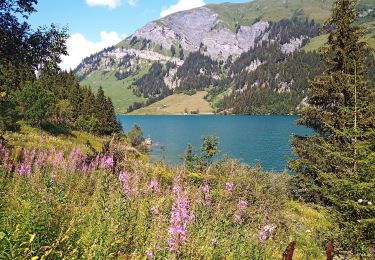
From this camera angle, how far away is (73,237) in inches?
190

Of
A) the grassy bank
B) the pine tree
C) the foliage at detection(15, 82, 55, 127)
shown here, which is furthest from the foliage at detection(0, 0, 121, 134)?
A: the pine tree

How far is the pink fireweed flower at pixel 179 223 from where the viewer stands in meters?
5.17

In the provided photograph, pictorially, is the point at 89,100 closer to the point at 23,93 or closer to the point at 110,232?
the point at 23,93

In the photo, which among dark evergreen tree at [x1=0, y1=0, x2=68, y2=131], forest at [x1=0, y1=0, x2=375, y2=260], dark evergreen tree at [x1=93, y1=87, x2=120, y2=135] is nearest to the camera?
forest at [x1=0, y1=0, x2=375, y2=260]

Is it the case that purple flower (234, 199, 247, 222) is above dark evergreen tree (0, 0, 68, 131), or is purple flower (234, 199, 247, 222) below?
below

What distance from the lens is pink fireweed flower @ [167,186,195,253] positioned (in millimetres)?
5168

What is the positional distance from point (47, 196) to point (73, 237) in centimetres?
120

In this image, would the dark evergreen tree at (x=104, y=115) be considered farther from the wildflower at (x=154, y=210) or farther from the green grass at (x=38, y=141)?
the wildflower at (x=154, y=210)

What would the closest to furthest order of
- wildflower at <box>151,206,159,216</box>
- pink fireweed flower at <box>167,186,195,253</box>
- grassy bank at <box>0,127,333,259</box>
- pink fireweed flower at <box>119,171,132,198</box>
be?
grassy bank at <box>0,127,333,259</box>, pink fireweed flower at <box>167,186,195,253</box>, wildflower at <box>151,206,159,216</box>, pink fireweed flower at <box>119,171,132,198</box>

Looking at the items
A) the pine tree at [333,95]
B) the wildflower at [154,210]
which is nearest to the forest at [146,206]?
the wildflower at [154,210]

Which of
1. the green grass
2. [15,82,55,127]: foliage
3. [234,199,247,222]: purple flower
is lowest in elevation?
[234,199,247,222]: purple flower

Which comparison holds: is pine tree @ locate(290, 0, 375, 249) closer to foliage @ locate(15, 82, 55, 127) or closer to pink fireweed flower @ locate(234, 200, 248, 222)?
pink fireweed flower @ locate(234, 200, 248, 222)

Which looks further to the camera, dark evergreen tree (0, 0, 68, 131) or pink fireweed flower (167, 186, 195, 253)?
dark evergreen tree (0, 0, 68, 131)

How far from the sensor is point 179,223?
588cm
